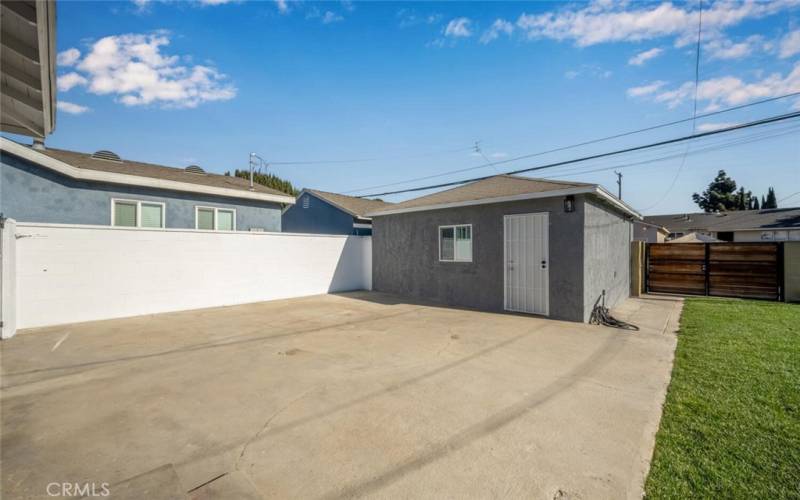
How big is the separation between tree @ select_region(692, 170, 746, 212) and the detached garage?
136ft

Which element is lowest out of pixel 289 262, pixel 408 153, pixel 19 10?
pixel 289 262

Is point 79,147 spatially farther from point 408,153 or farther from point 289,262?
point 408,153

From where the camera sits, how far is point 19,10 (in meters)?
1.94

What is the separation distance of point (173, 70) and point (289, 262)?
6579mm

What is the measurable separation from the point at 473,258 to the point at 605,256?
11.3 feet

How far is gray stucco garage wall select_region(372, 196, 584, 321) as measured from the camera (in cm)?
734

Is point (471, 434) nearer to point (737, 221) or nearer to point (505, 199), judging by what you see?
point (505, 199)

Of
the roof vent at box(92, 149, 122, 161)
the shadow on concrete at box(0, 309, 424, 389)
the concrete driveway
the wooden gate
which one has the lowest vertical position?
the shadow on concrete at box(0, 309, 424, 389)

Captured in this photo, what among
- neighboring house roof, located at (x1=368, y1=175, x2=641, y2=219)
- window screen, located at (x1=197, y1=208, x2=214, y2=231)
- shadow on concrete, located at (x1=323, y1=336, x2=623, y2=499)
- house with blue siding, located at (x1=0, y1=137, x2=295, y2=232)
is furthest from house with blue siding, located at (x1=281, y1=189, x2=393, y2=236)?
shadow on concrete, located at (x1=323, y1=336, x2=623, y2=499)

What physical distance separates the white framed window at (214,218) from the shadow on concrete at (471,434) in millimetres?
11436

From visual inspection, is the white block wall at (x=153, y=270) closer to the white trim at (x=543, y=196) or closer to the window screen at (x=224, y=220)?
the window screen at (x=224, y=220)

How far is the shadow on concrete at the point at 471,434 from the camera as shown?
216cm

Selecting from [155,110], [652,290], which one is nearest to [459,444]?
[652,290]

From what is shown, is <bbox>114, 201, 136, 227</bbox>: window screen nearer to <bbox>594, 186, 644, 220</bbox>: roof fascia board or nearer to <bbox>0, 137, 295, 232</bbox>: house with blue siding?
<bbox>0, 137, 295, 232</bbox>: house with blue siding
